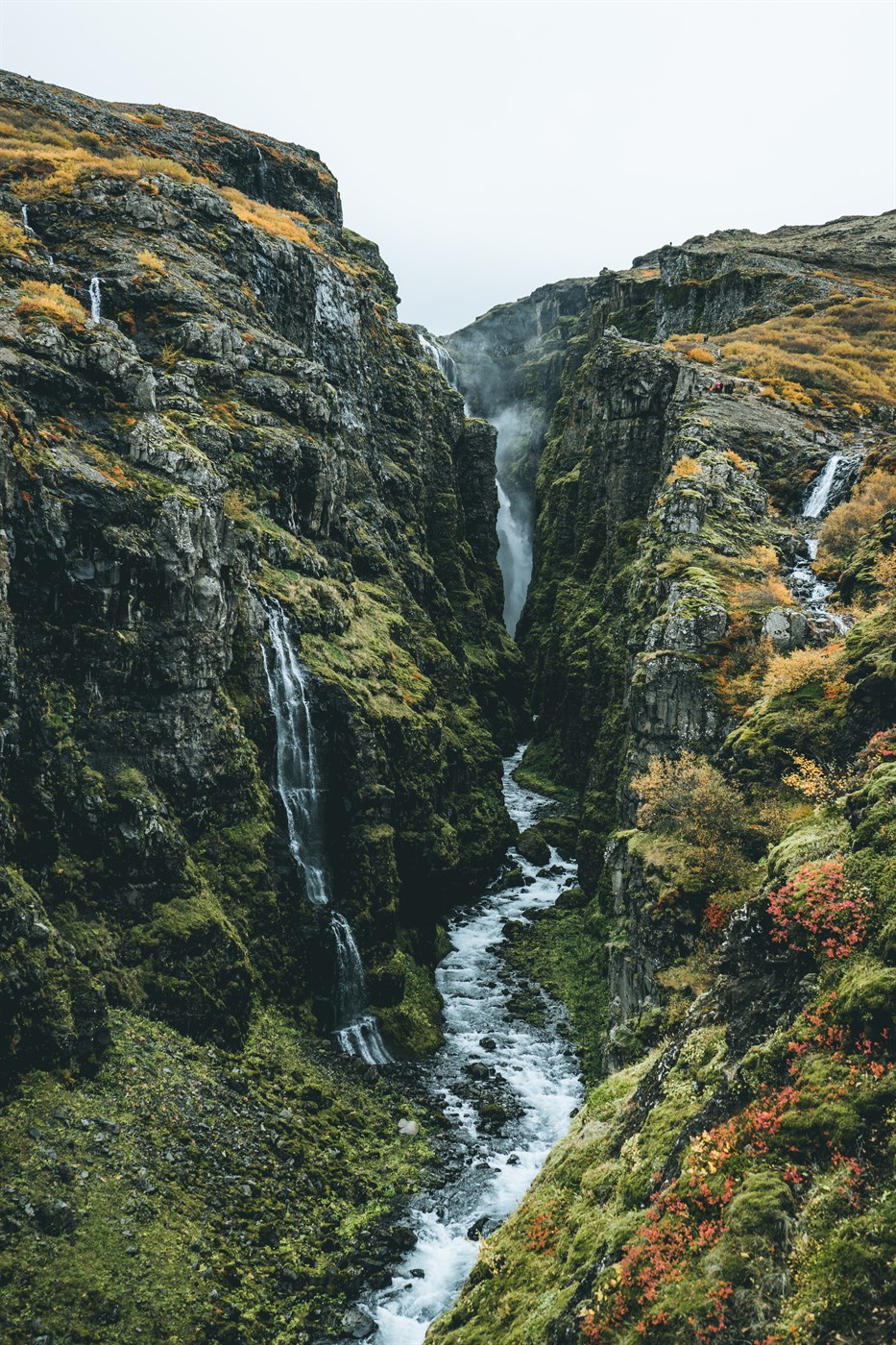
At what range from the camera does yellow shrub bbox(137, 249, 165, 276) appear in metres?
50.8

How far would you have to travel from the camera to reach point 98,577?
32812 millimetres

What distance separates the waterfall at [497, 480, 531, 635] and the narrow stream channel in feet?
282

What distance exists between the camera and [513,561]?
472 ft

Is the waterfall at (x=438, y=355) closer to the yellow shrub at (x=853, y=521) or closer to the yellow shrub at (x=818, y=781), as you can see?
the yellow shrub at (x=853, y=521)

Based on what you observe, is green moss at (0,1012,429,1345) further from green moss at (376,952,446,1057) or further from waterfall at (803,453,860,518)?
waterfall at (803,453,860,518)

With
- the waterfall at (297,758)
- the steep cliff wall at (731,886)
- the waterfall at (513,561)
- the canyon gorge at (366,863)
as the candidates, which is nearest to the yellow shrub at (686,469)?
the steep cliff wall at (731,886)

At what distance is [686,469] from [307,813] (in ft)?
114

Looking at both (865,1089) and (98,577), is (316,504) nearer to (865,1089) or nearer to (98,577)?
(98,577)

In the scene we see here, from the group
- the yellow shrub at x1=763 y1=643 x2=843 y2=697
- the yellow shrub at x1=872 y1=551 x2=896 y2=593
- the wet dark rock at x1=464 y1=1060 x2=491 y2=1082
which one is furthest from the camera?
the wet dark rock at x1=464 y1=1060 x2=491 y2=1082

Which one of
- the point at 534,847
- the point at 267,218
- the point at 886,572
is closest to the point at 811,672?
the point at 886,572

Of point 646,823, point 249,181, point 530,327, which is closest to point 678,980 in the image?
point 646,823

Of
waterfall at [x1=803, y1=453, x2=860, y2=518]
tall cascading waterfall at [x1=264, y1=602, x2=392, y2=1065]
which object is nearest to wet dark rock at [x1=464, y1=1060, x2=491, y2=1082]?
tall cascading waterfall at [x1=264, y1=602, x2=392, y2=1065]

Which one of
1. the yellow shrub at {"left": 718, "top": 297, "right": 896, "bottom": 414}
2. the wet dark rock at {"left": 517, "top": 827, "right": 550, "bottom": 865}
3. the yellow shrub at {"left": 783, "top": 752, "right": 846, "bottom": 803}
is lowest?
the wet dark rock at {"left": 517, "top": 827, "right": 550, "bottom": 865}

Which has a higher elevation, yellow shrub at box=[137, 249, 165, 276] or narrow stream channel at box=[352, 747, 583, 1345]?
yellow shrub at box=[137, 249, 165, 276]
